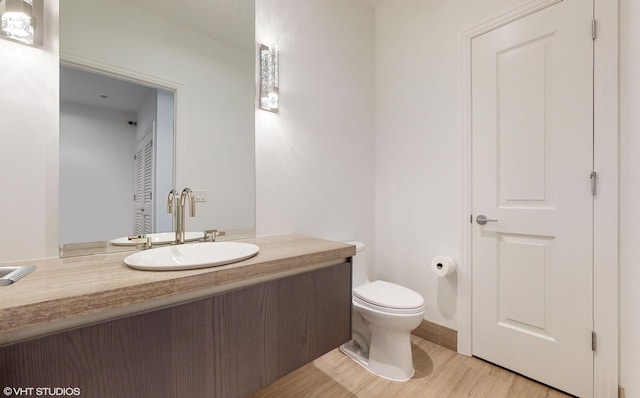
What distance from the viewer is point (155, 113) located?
1.29 metres

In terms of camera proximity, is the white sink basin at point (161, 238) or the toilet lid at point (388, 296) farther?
the toilet lid at point (388, 296)

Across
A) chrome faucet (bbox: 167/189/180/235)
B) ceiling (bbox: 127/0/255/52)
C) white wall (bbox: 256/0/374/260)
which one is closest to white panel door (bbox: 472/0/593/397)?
white wall (bbox: 256/0/374/260)

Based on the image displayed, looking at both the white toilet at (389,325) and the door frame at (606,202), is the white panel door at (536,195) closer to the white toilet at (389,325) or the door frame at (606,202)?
the door frame at (606,202)

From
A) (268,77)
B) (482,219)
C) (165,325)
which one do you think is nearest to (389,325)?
(482,219)

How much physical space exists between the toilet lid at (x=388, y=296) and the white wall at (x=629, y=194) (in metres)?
0.89

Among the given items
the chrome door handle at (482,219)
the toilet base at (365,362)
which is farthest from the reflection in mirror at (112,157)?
the chrome door handle at (482,219)

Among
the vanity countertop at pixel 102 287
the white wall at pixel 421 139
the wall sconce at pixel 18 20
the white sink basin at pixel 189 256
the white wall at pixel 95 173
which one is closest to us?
the vanity countertop at pixel 102 287

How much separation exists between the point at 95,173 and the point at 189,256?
0.54 metres

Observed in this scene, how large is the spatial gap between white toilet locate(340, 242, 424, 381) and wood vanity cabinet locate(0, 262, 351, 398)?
0.43m

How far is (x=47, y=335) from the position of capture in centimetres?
62

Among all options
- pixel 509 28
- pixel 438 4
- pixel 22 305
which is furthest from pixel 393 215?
pixel 22 305

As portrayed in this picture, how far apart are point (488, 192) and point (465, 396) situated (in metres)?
1.16

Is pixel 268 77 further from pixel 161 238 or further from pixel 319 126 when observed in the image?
pixel 161 238

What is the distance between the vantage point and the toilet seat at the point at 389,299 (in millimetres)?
1498
